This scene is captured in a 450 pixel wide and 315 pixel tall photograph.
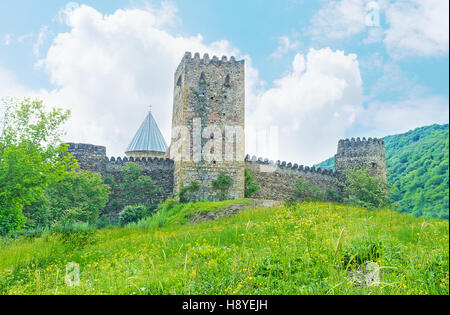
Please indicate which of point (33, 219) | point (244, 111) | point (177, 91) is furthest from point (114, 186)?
point (244, 111)

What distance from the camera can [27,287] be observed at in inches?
207

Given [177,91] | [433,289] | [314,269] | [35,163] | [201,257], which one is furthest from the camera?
[177,91]

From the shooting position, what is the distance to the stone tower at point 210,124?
2002 centimetres

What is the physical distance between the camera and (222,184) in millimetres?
20016

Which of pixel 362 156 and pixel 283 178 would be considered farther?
pixel 362 156

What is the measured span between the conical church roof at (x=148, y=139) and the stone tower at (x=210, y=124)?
1514 centimetres

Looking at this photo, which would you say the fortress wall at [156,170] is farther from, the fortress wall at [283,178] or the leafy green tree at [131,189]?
the fortress wall at [283,178]

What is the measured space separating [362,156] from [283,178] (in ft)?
27.3

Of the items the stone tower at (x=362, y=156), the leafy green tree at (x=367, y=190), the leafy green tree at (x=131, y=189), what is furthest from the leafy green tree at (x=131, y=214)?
the stone tower at (x=362, y=156)

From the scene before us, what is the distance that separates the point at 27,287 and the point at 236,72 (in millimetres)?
18092

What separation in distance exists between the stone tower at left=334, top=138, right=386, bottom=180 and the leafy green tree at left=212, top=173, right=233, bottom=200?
574 inches

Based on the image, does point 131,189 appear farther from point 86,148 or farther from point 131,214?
point 86,148

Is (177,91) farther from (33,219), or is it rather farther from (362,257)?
(362,257)

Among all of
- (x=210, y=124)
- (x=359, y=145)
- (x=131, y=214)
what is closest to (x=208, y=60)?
(x=210, y=124)
